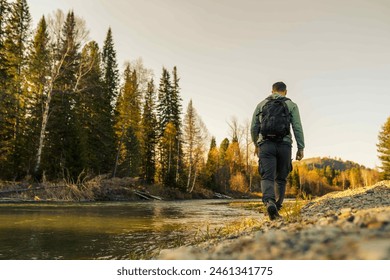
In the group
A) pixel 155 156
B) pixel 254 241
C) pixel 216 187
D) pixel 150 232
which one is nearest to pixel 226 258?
pixel 254 241

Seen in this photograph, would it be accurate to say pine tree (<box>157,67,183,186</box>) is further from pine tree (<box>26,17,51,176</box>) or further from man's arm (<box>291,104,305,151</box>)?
man's arm (<box>291,104,305,151</box>)

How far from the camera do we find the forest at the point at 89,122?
20.6 m

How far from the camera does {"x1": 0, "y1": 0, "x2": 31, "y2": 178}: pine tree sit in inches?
755

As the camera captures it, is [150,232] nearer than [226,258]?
No

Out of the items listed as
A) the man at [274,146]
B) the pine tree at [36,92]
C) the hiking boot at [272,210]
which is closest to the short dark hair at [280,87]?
the man at [274,146]

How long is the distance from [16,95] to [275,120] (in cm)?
1895

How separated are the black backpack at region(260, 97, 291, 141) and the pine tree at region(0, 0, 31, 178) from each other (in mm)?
17222

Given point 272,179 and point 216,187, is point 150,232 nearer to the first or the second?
point 272,179

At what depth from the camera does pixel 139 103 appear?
111ft

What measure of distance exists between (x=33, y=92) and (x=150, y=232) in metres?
20.7

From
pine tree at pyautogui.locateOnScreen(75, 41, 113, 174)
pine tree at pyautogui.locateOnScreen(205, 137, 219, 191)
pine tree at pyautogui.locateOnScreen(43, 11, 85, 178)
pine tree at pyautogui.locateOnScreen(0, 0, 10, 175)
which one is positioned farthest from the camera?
pine tree at pyautogui.locateOnScreen(205, 137, 219, 191)

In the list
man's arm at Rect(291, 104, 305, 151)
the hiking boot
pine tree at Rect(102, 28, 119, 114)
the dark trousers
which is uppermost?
pine tree at Rect(102, 28, 119, 114)

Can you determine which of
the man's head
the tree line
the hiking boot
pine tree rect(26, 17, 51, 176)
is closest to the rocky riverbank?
the hiking boot

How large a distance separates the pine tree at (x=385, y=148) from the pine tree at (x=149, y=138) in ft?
103
